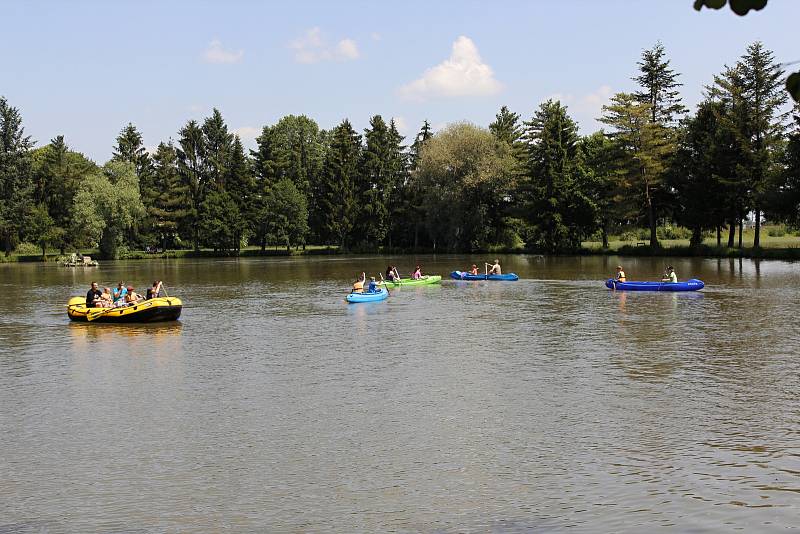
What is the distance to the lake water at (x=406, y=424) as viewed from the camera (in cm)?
1130

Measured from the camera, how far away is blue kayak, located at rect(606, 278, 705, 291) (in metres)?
42.5

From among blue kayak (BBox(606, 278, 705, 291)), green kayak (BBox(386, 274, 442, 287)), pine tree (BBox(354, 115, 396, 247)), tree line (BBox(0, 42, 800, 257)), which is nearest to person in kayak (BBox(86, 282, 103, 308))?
green kayak (BBox(386, 274, 442, 287))

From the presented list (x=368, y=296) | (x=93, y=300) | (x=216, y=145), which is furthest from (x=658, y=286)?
(x=216, y=145)

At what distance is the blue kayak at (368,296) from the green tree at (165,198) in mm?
76087

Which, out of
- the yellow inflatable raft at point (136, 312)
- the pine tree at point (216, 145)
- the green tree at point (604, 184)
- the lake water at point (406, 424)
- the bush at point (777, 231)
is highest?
the pine tree at point (216, 145)

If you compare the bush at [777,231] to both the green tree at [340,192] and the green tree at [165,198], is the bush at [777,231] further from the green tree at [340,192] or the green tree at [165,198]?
the green tree at [165,198]

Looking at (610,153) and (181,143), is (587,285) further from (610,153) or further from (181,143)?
(181,143)

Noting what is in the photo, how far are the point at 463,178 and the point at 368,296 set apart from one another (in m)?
52.1

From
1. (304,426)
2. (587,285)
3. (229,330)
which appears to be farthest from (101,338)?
(587,285)

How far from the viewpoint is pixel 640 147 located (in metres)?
80.2

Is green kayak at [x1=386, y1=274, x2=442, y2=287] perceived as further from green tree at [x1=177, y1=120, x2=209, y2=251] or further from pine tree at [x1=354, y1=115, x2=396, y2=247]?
green tree at [x1=177, y1=120, x2=209, y2=251]

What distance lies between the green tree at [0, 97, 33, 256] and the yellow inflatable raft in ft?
250

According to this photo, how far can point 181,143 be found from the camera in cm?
11919

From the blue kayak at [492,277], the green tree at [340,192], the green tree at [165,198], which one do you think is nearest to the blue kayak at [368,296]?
the blue kayak at [492,277]
